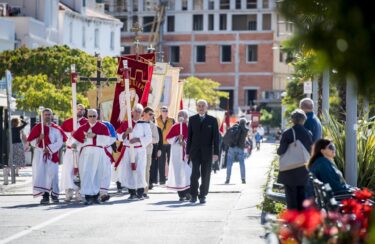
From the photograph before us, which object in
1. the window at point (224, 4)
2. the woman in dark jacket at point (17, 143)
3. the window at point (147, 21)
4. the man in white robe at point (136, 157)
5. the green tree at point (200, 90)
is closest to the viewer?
the man in white robe at point (136, 157)

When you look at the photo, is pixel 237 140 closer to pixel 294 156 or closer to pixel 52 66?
pixel 294 156

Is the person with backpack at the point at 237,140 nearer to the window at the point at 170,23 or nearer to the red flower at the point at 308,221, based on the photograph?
the red flower at the point at 308,221

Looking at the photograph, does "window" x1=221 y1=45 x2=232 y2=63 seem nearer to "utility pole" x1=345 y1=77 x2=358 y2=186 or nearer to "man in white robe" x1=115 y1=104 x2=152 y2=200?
"man in white robe" x1=115 y1=104 x2=152 y2=200

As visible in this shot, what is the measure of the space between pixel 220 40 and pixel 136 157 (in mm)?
102470

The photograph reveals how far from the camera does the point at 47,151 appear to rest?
77.4 ft

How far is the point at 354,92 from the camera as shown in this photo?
16.3 feet

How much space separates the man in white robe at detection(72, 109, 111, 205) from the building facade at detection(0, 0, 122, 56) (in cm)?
4747

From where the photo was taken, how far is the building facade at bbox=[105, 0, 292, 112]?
12575 centimetres

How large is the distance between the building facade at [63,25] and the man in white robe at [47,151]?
4646 centimetres

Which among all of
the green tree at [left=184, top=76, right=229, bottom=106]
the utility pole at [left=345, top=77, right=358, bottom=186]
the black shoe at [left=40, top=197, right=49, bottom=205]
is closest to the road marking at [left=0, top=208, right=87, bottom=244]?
the black shoe at [left=40, top=197, right=49, bottom=205]

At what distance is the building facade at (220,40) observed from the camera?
125750mm

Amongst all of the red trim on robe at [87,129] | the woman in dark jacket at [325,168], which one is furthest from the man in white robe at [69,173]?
the woman in dark jacket at [325,168]

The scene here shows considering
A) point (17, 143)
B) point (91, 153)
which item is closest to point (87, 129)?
point (91, 153)

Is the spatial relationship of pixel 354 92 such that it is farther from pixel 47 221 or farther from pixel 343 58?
pixel 47 221
